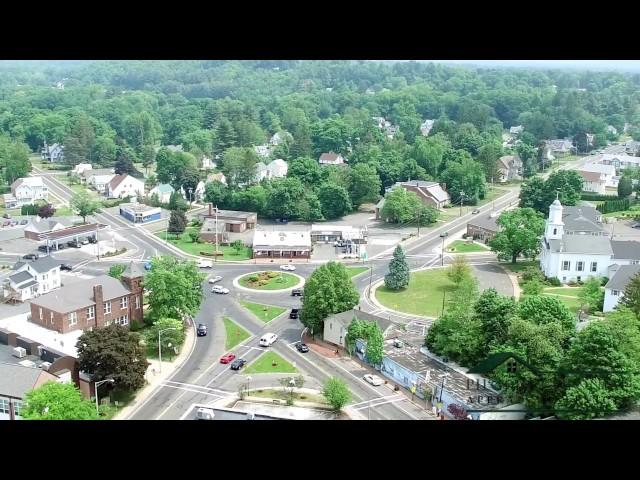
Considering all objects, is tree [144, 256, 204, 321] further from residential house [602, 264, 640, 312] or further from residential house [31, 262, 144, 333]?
residential house [602, 264, 640, 312]

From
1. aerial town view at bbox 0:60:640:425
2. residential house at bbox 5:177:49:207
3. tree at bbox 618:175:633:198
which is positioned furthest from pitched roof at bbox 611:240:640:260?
residential house at bbox 5:177:49:207

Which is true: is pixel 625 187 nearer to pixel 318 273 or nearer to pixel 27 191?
pixel 318 273

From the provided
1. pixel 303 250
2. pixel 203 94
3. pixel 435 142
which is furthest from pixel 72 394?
pixel 203 94

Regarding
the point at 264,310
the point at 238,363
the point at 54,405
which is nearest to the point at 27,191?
the point at 264,310

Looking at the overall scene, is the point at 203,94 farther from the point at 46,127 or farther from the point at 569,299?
the point at 569,299

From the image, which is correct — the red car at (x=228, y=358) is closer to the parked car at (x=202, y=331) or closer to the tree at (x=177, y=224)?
the parked car at (x=202, y=331)
